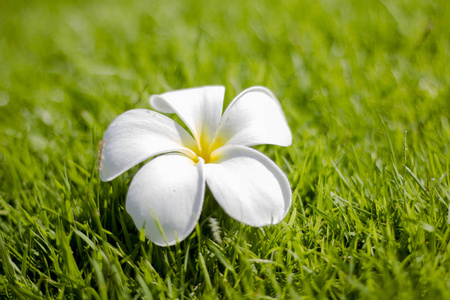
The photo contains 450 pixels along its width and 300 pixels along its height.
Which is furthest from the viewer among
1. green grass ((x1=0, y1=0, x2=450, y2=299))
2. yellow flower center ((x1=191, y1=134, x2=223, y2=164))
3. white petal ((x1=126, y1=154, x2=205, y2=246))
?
yellow flower center ((x1=191, y1=134, x2=223, y2=164))

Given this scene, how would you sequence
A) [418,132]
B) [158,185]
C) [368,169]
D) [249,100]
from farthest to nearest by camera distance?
[418,132]
[368,169]
[249,100]
[158,185]

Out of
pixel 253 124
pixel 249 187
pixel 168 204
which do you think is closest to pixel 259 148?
pixel 253 124

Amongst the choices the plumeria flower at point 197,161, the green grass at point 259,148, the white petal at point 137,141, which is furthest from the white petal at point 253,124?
the green grass at point 259,148

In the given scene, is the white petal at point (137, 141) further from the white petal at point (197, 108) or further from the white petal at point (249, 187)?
the white petal at point (249, 187)

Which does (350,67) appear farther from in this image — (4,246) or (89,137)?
(4,246)

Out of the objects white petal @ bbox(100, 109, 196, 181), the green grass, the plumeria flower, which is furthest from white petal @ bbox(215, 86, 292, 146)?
the green grass

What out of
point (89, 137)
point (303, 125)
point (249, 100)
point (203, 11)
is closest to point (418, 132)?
point (303, 125)

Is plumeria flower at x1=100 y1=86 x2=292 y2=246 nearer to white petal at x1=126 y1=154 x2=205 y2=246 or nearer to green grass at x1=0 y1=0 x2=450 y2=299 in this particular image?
white petal at x1=126 y1=154 x2=205 y2=246
